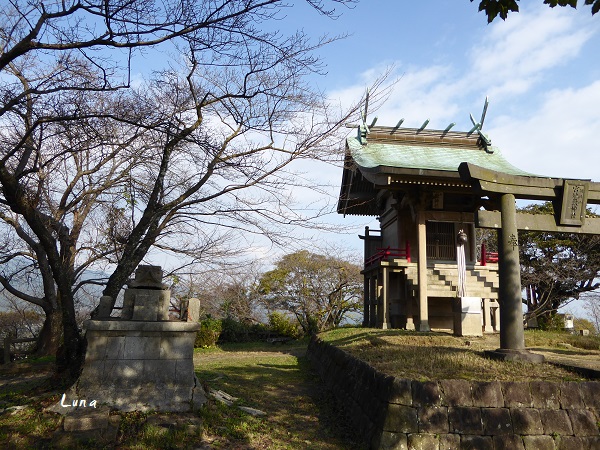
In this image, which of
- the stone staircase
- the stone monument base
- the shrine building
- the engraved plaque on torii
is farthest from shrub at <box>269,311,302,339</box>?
the engraved plaque on torii

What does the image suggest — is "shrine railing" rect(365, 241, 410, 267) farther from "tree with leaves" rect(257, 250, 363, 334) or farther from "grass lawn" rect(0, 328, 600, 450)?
"tree with leaves" rect(257, 250, 363, 334)

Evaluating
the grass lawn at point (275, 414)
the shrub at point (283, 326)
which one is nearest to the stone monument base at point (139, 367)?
the grass lawn at point (275, 414)

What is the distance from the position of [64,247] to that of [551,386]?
9.42 meters

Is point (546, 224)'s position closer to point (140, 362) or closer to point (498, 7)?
point (498, 7)

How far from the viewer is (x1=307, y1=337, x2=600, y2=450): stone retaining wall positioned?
5199 millimetres

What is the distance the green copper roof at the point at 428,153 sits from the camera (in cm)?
1504

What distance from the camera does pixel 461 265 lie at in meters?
14.0

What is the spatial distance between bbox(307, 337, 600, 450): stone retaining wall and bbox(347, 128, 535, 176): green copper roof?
9470mm

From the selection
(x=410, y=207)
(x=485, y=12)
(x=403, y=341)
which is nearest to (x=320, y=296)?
(x=410, y=207)

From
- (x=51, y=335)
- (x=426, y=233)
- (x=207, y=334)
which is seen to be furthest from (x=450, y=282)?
(x=51, y=335)

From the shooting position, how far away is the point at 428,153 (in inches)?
646

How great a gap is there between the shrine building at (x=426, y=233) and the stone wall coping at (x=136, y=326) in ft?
24.7

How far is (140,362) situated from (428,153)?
13.0 m

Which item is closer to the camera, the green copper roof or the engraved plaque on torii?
the engraved plaque on torii
